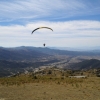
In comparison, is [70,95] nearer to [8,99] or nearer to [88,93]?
[88,93]

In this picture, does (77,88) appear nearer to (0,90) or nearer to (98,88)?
(98,88)

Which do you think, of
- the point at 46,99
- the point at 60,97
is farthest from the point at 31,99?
the point at 60,97

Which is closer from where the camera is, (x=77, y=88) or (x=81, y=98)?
(x=81, y=98)

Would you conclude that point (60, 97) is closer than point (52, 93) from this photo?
Yes

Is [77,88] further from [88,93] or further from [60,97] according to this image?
[60,97]

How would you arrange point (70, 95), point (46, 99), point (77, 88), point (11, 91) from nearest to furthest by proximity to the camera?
point (46, 99) → point (70, 95) → point (11, 91) → point (77, 88)

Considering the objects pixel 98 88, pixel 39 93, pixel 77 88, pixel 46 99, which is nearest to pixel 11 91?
pixel 39 93

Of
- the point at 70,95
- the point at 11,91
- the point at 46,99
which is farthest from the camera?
the point at 11,91

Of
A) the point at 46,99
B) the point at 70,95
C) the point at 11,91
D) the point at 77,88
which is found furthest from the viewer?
the point at 77,88

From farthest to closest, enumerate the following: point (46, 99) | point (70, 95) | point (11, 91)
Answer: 1. point (11, 91)
2. point (70, 95)
3. point (46, 99)
